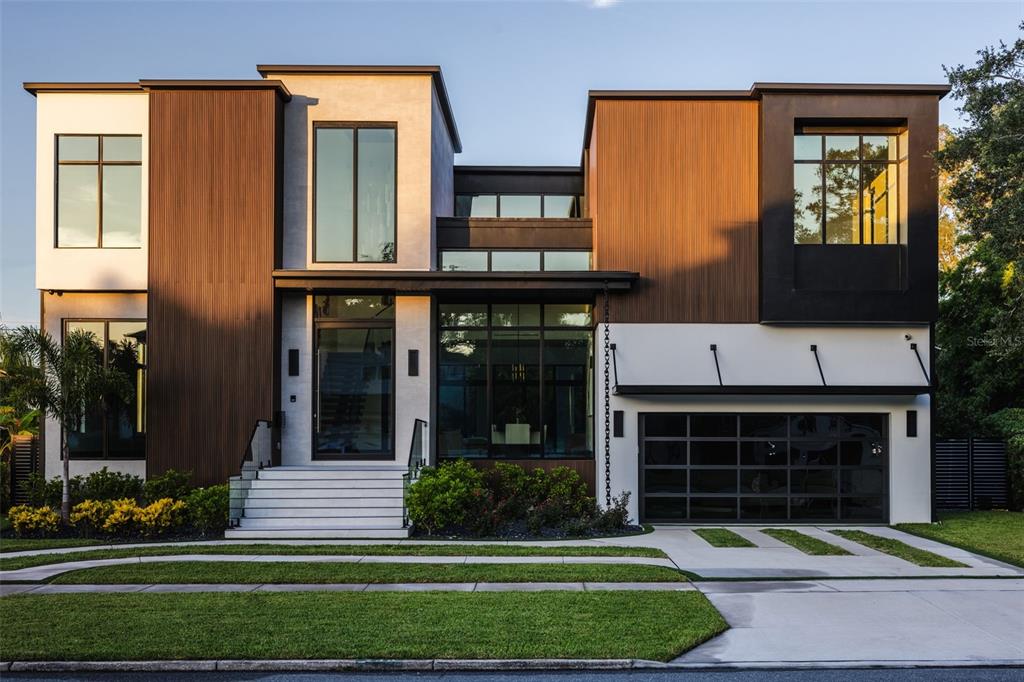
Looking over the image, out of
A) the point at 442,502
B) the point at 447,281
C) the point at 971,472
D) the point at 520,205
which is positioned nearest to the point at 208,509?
→ the point at 442,502

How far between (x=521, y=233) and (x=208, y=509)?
907cm

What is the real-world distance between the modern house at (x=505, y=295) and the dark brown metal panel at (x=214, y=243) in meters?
0.05

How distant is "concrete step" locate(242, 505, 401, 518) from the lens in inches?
588

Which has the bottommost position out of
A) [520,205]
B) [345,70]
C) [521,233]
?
[521,233]

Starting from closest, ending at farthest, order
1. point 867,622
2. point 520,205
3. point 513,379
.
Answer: point 867,622, point 513,379, point 520,205

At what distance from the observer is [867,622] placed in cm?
873

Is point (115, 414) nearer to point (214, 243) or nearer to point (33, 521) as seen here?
point (33, 521)

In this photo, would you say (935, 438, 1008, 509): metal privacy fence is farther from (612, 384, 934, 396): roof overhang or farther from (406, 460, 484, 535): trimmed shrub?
(406, 460, 484, 535): trimmed shrub

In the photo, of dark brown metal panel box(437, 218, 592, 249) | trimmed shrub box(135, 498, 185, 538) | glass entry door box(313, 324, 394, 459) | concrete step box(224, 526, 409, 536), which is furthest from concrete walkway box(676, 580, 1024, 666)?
trimmed shrub box(135, 498, 185, 538)

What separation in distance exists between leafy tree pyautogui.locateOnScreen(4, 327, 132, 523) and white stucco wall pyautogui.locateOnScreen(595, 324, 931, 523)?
10526mm

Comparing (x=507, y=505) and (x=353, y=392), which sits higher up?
(x=353, y=392)

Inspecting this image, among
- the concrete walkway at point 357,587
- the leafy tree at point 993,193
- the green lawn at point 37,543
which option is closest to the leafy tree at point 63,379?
the green lawn at point 37,543

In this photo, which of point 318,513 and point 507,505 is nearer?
point 318,513

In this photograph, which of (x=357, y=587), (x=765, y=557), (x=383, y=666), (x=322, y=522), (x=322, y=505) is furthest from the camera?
(x=322, y=505)
